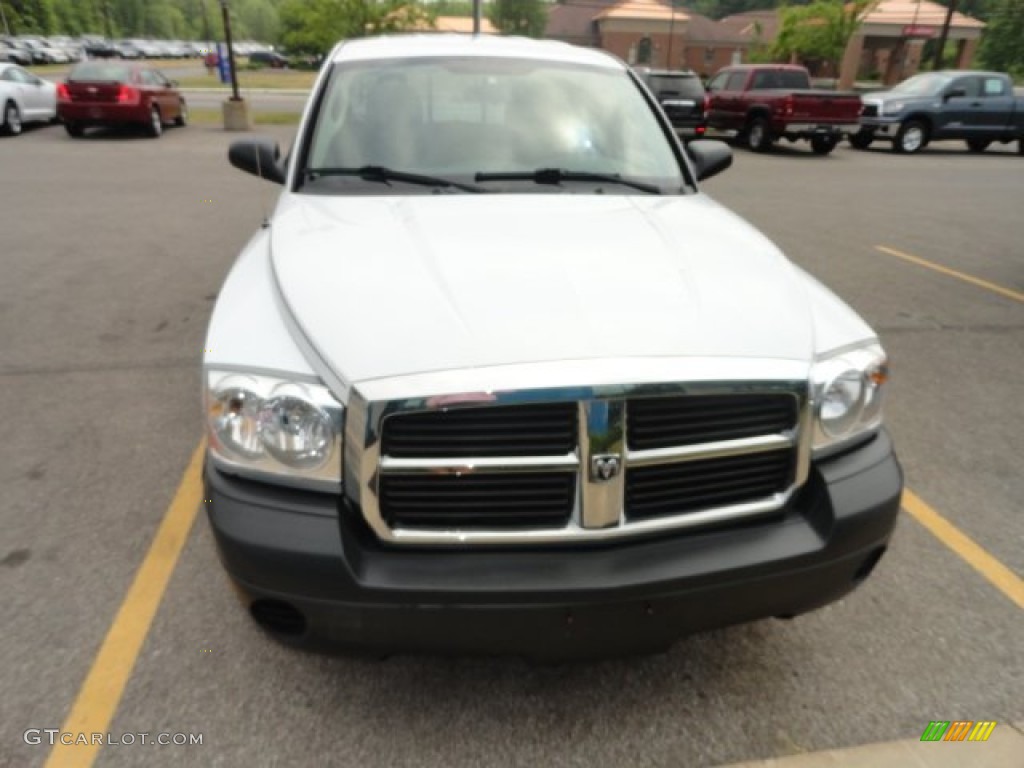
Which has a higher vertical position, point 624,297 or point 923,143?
point 624,297

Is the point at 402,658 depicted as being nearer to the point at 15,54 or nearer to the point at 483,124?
the point at 483,124

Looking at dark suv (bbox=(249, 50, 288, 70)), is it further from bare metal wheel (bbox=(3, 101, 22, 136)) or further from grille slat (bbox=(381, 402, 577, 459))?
grille slat (bbox=(381, 402, 577, 459))

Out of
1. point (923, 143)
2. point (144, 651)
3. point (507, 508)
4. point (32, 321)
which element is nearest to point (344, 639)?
point (507, 508)

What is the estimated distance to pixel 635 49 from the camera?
73.9 meters

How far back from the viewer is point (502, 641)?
5.94ft

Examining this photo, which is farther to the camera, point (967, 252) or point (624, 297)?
point (967, 252)

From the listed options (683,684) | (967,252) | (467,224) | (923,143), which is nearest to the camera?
(683,684)

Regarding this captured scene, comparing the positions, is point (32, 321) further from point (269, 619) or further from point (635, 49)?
point (635, 49)

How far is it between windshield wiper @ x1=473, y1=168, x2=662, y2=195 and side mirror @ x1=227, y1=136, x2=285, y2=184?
3.48 feet

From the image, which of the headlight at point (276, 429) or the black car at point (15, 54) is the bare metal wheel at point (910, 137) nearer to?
the headlight at point (276, 429)

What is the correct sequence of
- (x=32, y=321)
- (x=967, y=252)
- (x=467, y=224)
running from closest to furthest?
(x=467, y=224), (x=32, y=321), (x=967, y=252)

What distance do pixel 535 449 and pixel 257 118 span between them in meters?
21.6

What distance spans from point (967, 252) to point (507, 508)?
8.36 m

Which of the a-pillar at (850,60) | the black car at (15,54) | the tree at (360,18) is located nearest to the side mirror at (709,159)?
the tree at (360,18)
